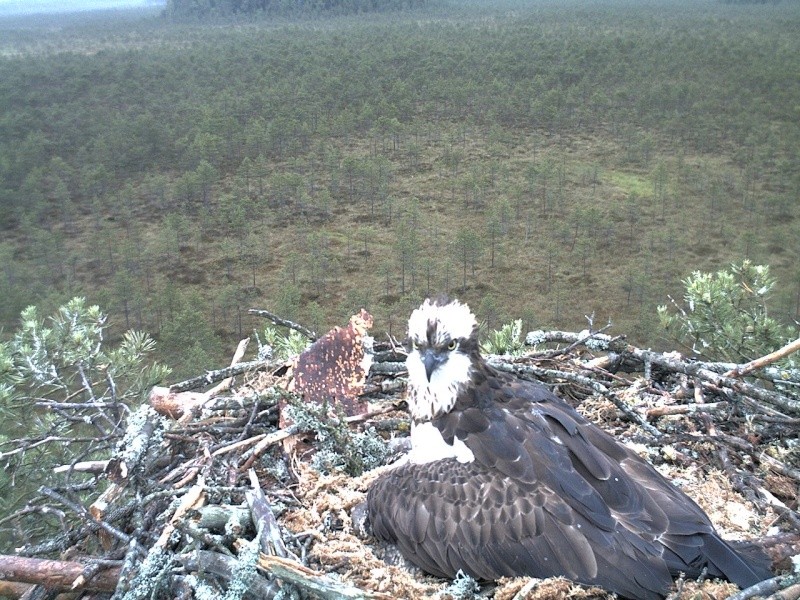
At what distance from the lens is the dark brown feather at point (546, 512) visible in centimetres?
294

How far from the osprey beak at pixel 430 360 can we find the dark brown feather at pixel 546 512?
0.26m

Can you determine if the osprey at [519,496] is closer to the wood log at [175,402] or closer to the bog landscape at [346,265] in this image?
the bog landscape at [346,265]

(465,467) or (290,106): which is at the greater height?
(465,467)

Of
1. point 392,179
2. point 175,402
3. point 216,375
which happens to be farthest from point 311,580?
point 392,179

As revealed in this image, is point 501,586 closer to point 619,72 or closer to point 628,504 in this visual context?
point 628,504

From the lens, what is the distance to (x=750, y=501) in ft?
11.8

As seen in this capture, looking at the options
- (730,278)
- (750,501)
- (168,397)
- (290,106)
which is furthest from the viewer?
(290,106)

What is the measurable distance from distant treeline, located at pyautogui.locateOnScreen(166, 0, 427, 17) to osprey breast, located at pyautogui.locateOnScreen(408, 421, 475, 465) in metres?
87.8

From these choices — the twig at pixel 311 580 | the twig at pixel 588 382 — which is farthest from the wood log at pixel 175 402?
the twig at pixel 588 382

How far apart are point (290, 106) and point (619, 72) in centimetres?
2245

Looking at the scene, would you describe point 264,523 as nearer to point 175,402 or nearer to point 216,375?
point 175,402

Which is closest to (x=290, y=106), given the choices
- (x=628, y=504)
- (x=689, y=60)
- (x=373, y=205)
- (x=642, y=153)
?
(x=373, y=205)

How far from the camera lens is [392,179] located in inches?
1330

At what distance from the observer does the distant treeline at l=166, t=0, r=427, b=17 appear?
83.1 metres
